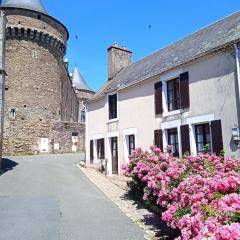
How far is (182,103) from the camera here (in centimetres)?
1173

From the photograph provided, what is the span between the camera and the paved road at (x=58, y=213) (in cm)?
663

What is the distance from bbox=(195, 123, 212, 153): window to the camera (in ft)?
35.5

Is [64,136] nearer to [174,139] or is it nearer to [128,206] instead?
[174,139]

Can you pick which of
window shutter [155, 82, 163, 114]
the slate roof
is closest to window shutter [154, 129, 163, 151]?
window shutter [155, 82, 163, 114]

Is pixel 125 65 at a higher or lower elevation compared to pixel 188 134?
higher

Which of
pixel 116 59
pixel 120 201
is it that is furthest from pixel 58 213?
pixel 116 59

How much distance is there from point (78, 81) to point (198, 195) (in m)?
50.3

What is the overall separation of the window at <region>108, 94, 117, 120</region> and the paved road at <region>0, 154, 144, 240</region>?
420 cm

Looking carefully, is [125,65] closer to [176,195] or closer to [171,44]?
[171,44]

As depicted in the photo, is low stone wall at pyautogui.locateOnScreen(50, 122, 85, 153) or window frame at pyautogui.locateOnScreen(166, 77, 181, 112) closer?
window frame at pyautogui.locateOnScreen(166, 77, 181, 112)

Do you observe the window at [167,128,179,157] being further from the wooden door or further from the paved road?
the wooden door

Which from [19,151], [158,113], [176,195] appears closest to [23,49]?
[19,151]

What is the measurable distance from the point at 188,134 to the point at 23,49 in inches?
935

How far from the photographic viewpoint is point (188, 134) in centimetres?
→ 1130
